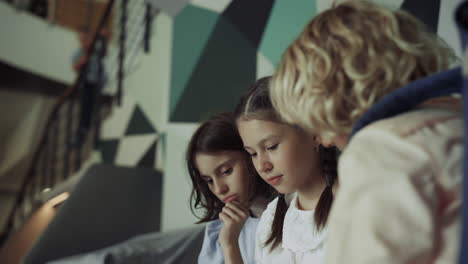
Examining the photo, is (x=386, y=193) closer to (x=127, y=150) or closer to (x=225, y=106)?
(x=225, y=106)

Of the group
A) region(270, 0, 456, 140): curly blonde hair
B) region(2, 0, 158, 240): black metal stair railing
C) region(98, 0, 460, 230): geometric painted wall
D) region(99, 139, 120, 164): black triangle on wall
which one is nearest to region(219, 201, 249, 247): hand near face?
region(98, 0, 460, 230): geometric painted wall

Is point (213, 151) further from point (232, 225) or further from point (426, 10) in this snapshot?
point (426, 10)

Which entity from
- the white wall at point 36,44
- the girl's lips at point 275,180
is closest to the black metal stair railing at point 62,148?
the white wall at point 36,44

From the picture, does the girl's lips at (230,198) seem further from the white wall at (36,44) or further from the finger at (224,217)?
the white wall at (36,44)

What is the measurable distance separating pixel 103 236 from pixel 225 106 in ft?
2.79

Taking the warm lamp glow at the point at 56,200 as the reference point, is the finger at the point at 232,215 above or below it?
above

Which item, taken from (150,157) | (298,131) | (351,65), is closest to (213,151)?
(298,131)

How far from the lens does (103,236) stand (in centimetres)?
171

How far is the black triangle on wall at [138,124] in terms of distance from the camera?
193 cm

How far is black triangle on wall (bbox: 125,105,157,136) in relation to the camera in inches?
76.0

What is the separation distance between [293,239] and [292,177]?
0.40 feet

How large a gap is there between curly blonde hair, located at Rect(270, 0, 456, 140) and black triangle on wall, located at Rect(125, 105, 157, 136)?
1.26m

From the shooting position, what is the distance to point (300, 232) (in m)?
0.86

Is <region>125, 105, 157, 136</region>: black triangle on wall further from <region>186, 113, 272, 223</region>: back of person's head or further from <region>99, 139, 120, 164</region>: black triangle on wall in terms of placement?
<region>186, 113, 272, 223</region>: back of person's head
